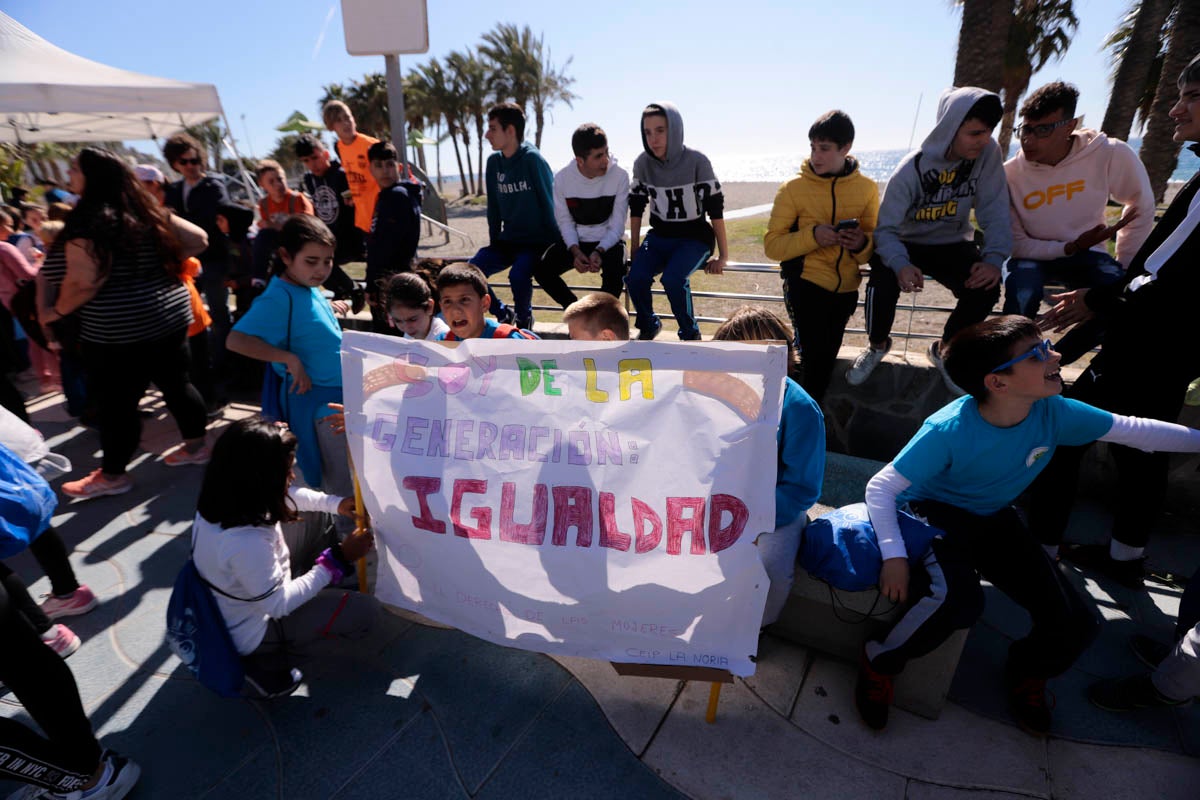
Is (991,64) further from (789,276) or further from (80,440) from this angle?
(80,440)

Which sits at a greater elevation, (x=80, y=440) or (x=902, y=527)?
(x=902, y=527)

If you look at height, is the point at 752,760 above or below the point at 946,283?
below

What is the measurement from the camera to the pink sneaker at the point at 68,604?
298cm

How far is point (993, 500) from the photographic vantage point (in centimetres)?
241

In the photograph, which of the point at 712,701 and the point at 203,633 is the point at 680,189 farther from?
the point at 203,633

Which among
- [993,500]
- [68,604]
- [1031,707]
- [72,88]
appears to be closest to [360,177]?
[68,604]

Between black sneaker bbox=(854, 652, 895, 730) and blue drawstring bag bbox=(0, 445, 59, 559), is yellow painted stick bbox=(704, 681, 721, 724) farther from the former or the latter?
blue drawstring bag bbox=(0, 445, 59, 559)

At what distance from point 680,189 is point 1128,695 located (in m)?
3.71

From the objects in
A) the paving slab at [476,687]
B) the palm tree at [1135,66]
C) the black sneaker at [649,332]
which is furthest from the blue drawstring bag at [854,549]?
the palm tree at [1135,66]

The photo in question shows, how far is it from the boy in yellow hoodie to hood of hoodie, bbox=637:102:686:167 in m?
0.89

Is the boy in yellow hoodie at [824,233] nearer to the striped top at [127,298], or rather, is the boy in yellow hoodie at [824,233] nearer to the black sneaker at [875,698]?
the black sneaker at [875,698]

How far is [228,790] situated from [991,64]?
37.3ft

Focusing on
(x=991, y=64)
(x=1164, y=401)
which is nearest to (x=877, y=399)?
(x=1164, y=401)

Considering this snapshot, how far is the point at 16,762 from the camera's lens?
5.85 ft
